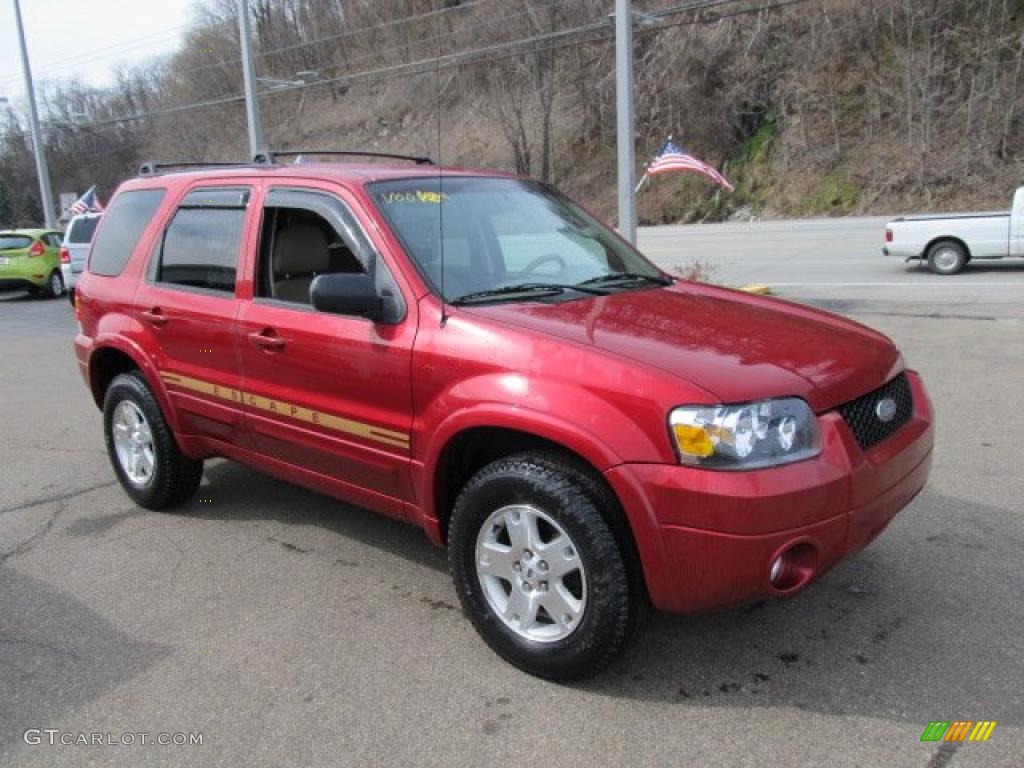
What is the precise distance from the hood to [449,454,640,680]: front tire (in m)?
0.51

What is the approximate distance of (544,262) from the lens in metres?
3.93

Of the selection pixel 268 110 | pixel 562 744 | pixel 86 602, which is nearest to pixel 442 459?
pixel 562 744

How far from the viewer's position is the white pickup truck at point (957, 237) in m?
16.0

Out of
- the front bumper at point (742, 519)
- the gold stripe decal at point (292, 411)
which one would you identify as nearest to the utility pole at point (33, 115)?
the gold stripe decal at point (292, 411)

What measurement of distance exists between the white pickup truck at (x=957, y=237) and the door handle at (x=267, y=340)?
1573 cm

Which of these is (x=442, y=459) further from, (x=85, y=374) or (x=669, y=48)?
(x=669, y=48)

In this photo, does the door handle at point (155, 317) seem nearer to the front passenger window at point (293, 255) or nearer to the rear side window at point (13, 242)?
the front passenger window at point (293, 255)

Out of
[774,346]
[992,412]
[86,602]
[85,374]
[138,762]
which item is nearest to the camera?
[138,762]

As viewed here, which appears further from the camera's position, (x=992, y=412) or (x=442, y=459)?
(x=992, y=412)

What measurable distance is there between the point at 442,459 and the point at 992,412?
485cm

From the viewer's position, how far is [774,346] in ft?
10.1

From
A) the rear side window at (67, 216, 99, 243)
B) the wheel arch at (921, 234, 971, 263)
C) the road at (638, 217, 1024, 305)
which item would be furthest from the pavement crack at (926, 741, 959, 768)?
the rear side window at (67, 216, 99, 243)

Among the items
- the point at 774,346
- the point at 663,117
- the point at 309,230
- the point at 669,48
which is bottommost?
the point at 774,346

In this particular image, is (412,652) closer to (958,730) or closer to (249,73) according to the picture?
(958,730)
